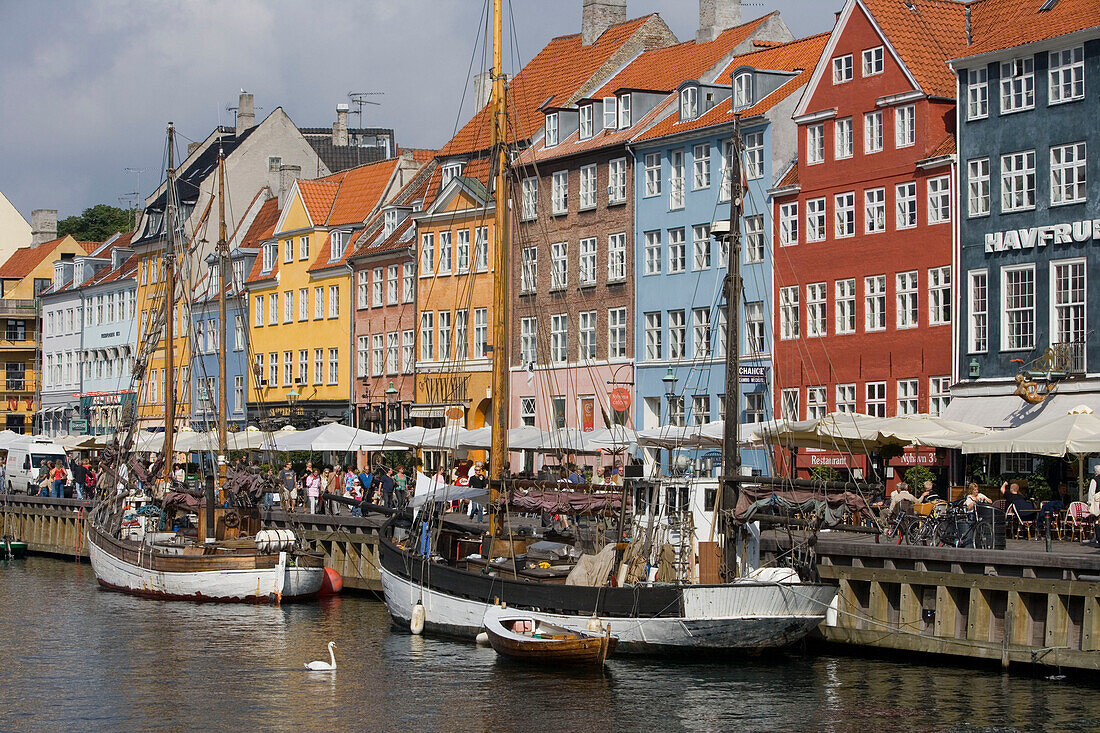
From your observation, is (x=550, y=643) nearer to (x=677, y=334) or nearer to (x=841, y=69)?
(x=841, y=69)

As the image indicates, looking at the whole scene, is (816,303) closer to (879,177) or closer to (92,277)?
(879,177)

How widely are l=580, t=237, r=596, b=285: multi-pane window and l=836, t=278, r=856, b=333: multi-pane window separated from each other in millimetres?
13635

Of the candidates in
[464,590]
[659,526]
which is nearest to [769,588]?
[659,526]

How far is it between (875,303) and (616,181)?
15006mm

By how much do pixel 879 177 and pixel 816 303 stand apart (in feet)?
15.9

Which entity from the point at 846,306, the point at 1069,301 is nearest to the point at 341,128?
the point at 846,306

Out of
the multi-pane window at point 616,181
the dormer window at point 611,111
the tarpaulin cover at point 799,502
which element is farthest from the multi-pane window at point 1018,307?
the dormer window at point 611,111

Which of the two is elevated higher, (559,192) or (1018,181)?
(559,192)

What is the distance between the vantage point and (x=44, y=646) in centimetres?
3581

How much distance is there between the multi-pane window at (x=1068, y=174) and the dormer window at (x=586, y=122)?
23921 millimetres

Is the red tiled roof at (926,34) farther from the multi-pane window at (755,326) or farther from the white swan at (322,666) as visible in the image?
the white swan at (322,666)

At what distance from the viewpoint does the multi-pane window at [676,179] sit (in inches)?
2489

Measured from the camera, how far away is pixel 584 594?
32.4m

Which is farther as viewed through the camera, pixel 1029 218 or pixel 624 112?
pixel 624 112
